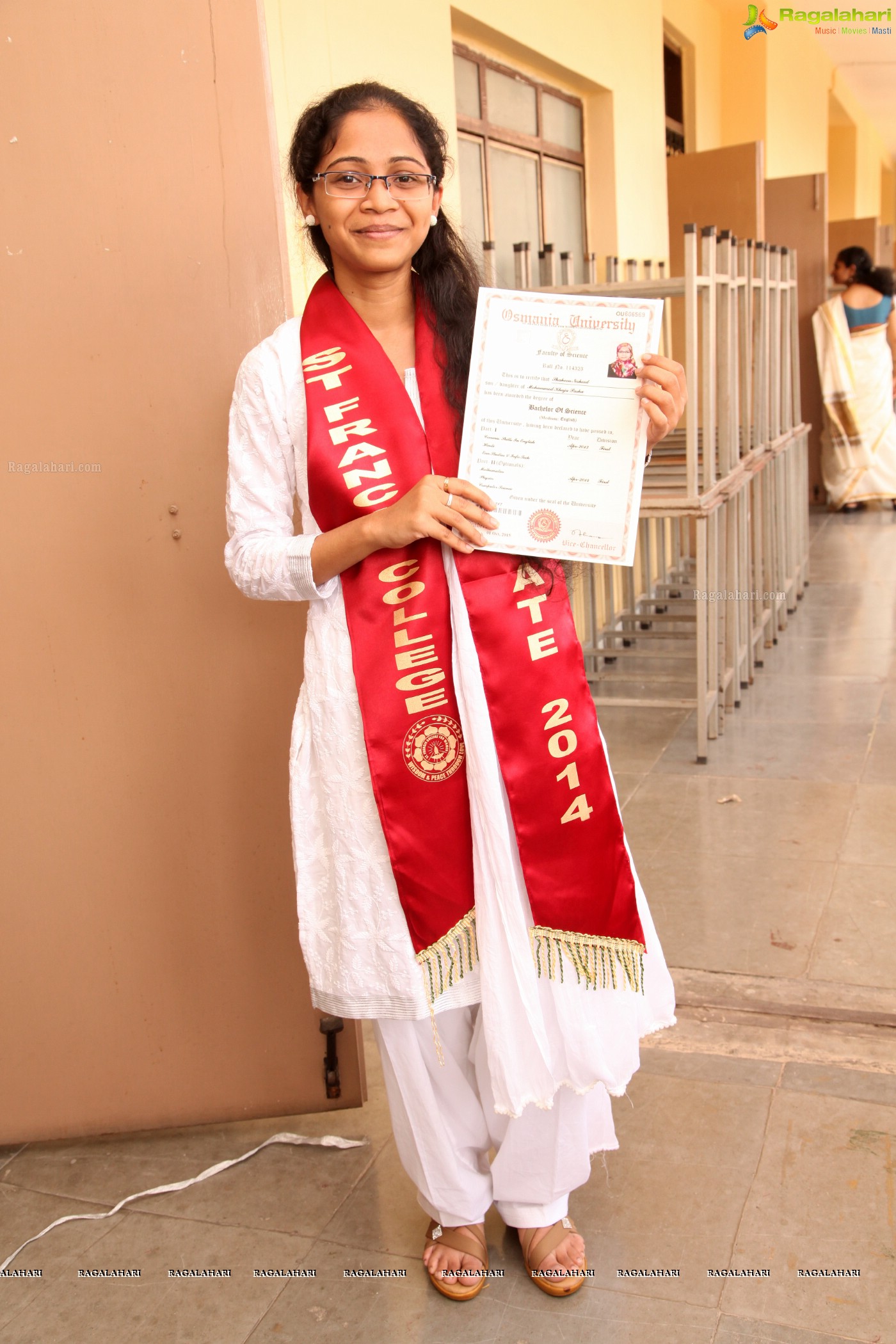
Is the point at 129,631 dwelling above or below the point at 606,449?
below

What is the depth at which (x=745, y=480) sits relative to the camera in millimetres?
3996

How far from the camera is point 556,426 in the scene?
1299 millimetres

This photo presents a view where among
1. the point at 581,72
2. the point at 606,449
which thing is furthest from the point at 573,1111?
the point at 581,72

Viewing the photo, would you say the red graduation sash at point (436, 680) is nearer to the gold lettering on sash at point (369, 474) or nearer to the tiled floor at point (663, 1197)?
the gold lettering on sash at point (369, 474)

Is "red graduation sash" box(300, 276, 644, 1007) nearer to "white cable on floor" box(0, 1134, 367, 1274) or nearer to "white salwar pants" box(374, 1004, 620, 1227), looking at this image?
"white salwar pants" box(374, 1004, 620, 1227)

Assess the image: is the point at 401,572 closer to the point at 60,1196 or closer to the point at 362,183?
the point at 362,183

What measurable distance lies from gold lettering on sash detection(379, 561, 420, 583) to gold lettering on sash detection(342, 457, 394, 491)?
4.0 inches

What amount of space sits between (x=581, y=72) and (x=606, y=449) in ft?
13.6

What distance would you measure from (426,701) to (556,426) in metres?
0.36

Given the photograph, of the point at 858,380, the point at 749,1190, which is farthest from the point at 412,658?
the point at 858,380

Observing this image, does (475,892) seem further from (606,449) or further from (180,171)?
(180,171)

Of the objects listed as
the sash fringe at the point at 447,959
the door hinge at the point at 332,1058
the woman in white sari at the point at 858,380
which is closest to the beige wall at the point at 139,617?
the door hinge at the point at 332,1058

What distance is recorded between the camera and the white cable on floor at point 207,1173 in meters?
1.73

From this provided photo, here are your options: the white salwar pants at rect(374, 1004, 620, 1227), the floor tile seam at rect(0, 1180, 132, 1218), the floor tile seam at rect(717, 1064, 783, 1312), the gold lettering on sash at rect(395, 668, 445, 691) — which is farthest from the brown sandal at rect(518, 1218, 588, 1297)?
the gold lettering on sash at rect(395, 668, 445, 691)
